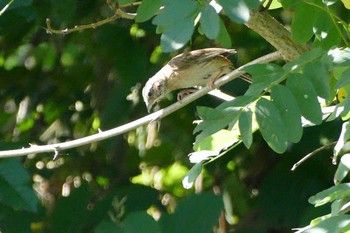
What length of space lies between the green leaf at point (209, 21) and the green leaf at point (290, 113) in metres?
0.28

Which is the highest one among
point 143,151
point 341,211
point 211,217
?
point 341,211

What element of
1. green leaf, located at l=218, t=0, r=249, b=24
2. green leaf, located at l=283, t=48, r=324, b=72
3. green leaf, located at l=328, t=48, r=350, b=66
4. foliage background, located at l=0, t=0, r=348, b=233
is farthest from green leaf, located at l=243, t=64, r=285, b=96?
foliage background, located at l=0, t=0, r=348, b=233

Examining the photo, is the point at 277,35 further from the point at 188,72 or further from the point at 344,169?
the point at 188,72

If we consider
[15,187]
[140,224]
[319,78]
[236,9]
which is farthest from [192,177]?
[15,187]

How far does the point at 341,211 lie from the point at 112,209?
2304 millimetres

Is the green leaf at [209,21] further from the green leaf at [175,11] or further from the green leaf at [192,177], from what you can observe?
the green leaf at [192,177]

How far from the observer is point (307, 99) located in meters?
2.66

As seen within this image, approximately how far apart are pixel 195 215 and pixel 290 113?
0.76 m

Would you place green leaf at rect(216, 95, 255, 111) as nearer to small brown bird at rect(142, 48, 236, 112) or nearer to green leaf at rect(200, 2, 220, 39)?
green leaf at rect(200, 2, 220, 39)

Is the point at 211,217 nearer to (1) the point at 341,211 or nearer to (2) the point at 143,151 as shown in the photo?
(1) the point at 341,211

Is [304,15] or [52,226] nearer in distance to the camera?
[304,15]

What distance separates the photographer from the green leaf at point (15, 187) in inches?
175

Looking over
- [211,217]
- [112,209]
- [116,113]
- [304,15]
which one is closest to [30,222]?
[112,209]

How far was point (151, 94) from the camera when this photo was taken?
192 inches
